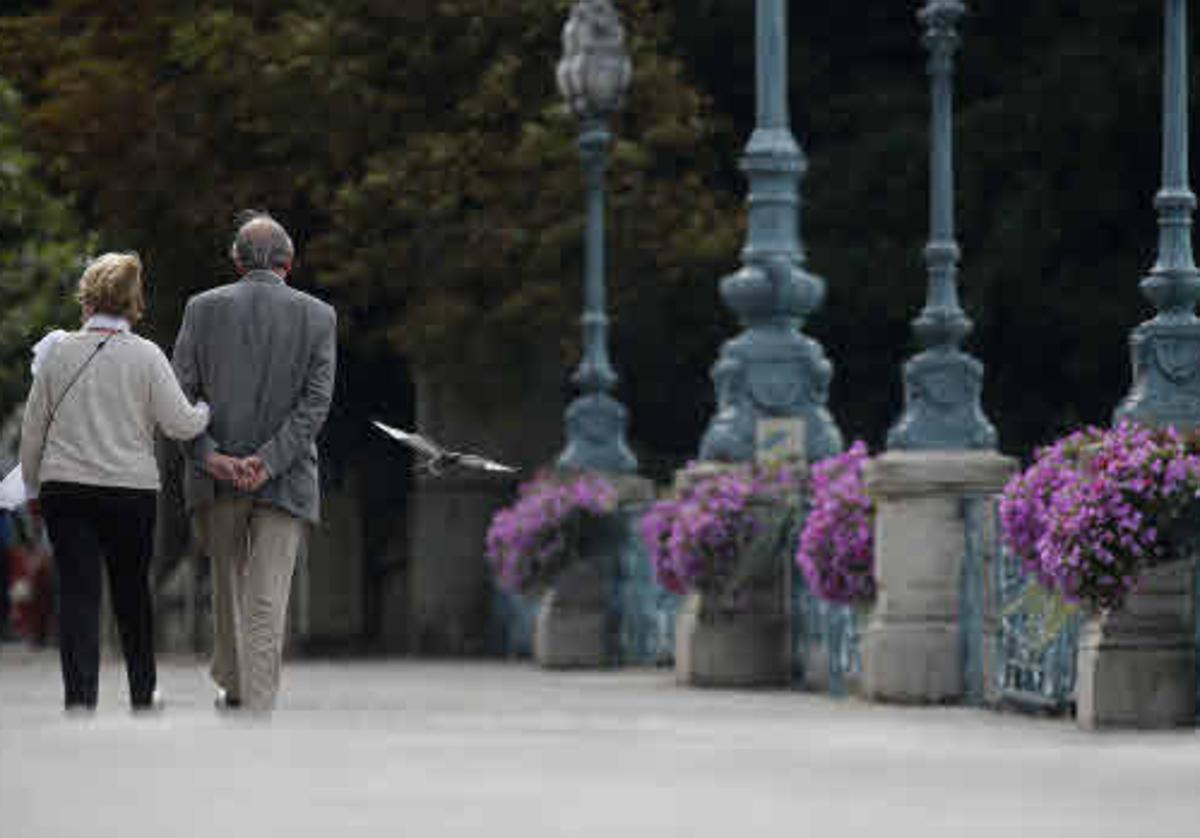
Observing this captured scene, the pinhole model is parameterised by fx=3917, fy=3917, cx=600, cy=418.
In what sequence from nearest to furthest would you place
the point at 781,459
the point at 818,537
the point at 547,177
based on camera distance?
the point at 818,537
the point at 781,459
the point at 547,177

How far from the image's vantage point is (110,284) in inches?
543

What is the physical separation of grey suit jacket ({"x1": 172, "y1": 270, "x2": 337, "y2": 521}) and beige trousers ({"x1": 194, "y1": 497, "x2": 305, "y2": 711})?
74mm

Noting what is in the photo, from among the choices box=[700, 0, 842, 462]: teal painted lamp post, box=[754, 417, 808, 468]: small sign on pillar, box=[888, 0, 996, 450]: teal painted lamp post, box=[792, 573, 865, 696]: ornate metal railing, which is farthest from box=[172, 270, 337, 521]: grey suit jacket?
box=[700, 0, 842, 462]: teal painted lamp post

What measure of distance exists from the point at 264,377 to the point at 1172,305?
5.79 m

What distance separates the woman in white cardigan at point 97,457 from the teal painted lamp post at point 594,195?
1538cm

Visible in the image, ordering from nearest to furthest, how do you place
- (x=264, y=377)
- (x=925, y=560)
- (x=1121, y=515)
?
(x=264, y=377), (x=1121, y=515), (x=925, y=560)

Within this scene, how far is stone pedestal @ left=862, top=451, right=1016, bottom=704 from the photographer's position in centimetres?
2006

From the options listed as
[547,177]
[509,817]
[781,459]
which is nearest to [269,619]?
[509,817]

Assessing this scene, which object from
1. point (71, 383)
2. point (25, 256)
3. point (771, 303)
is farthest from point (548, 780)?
point (25, 256)

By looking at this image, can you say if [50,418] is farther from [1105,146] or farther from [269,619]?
[1105,146]

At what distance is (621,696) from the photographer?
2203 cm

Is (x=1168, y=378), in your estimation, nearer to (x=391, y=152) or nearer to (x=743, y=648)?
(x=743, y=648)

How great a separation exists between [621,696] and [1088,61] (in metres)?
13.8

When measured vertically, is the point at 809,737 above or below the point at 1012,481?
below
